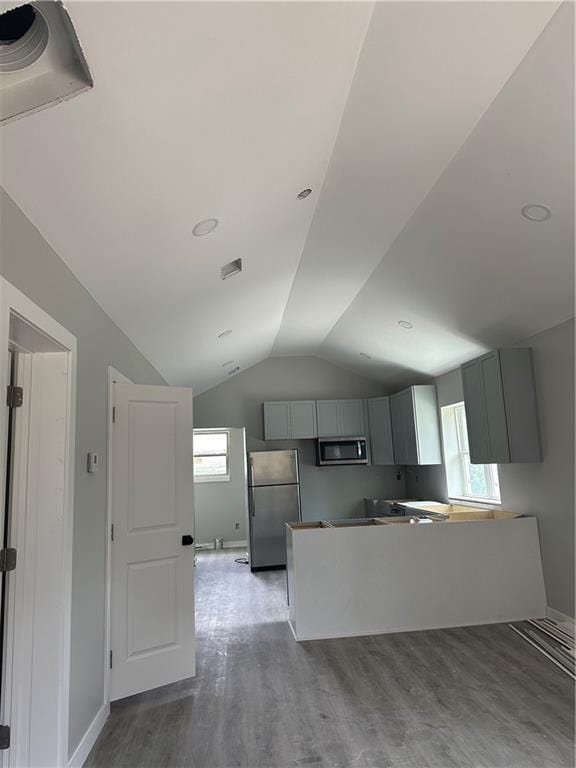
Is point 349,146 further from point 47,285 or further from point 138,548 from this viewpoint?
point 138,548

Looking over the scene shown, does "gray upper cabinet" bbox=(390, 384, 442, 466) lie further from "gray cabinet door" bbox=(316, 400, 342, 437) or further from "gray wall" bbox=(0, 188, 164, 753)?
"gray wall" bbox=(0, 188, 164, 753)

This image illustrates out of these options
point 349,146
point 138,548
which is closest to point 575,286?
point 349,146

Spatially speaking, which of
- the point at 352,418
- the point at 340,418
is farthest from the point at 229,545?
the point at 352,418

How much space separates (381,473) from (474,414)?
9.72 ft

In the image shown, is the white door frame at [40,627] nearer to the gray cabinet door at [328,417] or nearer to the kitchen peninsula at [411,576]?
the kitchen peninsula at [411,576]

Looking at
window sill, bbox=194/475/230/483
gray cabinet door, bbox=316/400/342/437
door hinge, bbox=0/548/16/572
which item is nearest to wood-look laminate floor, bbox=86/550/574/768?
door hinge, bbox=0/548/16/572

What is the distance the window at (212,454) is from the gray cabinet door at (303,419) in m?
1.85

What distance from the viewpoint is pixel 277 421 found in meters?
6.90

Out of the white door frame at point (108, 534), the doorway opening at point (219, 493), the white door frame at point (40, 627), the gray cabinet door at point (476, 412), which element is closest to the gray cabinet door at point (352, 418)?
the doorway opening at point (219, 493)

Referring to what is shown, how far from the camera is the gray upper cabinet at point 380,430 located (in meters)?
6.70

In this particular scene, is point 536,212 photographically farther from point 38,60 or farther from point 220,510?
point 220,510

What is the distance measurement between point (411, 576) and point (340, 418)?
10.5 feet

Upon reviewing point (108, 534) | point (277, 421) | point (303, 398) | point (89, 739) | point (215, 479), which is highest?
point (303, 398)

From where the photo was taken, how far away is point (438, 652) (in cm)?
349
